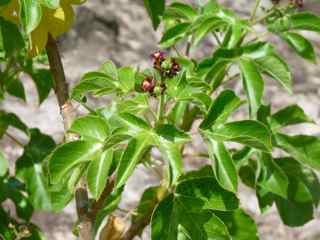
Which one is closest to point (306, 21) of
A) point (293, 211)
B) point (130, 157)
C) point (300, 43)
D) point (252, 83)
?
point (300, 43)

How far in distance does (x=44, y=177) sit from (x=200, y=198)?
2.00 ft

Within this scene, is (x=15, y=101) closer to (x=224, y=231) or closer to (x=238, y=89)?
(x=238, y=89)

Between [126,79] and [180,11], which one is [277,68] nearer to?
[180,11]

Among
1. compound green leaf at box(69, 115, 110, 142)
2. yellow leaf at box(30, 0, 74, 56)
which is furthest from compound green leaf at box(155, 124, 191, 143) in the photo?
yellow leaf at box(30, 0, 74, 56)

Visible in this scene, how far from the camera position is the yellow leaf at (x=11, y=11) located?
51.0 inches

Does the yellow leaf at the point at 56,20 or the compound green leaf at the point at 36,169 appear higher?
the yellow leaf at the point at 56,20

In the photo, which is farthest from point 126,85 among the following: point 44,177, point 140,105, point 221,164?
point 44,177

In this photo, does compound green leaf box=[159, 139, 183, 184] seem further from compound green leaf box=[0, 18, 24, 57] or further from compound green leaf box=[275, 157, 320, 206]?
compound green leaf box=[275, 157, 320, 206]

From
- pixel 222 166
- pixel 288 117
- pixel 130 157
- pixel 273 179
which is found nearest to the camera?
pixel 130 157

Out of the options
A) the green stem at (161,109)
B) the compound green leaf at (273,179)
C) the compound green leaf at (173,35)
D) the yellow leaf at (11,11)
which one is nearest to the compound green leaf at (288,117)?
the compound green leaf at (273,179)

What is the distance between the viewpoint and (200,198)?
4.21ft

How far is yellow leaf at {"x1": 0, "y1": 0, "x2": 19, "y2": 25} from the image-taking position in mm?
1295

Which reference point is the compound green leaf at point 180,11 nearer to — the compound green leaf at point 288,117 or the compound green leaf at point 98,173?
the compound green leaf at point 288,117

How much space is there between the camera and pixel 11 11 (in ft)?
4.31
